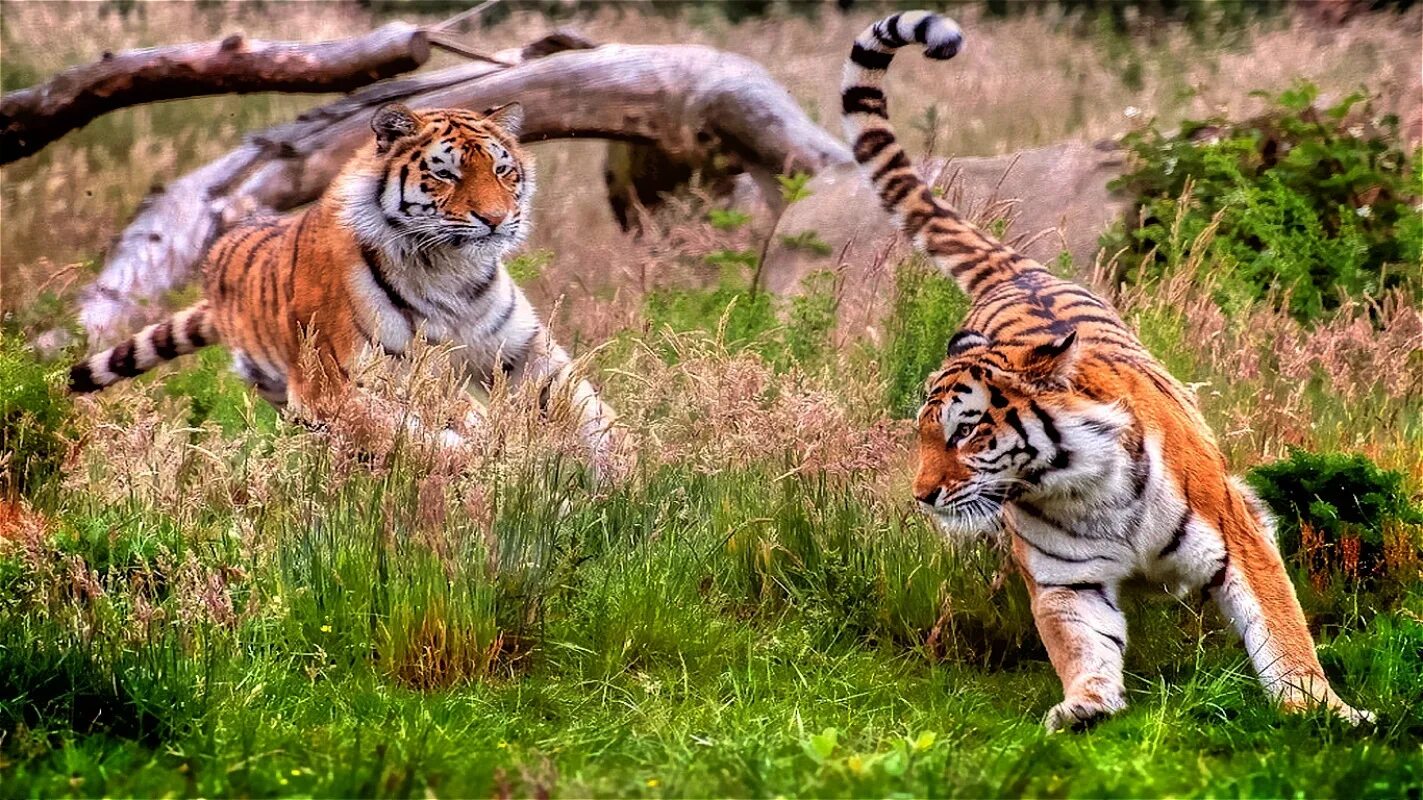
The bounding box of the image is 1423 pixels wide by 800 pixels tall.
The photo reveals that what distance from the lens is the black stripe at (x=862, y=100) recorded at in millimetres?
6289

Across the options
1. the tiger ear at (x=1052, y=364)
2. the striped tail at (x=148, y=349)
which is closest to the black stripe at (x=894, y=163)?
the tiger ear at (x=1052, y=364)

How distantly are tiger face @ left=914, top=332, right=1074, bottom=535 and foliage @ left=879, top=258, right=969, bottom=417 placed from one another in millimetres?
2202

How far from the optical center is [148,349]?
7996mm

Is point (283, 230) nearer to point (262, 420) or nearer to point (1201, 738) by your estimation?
point (262, 420)

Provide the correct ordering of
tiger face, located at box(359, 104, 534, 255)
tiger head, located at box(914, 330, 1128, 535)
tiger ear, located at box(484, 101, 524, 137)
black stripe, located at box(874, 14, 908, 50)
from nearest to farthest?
tiger head, located at box(914, 330, 1128, 535) < black stripe, located at box(874, 14, 908, 50) < tiger face, located at box(359, 104, 534, 255) < tiger ear, located at box(484, 101, 524, 137)

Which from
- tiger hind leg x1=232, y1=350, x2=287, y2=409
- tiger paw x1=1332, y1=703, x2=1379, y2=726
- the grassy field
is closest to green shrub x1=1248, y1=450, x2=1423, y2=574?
the grassy field

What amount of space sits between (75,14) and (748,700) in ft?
31.4

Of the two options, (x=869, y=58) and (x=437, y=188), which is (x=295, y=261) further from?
(x=869, y=58)

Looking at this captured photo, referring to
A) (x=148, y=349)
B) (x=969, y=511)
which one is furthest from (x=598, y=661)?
(x=148, y=349)

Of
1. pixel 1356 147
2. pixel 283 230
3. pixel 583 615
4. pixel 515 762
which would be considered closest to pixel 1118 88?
pixel 1356 147

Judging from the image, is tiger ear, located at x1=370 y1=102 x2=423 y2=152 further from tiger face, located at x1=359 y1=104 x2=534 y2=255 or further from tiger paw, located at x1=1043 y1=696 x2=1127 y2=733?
tiger paw, located at x1=1043 y1=696 x2=1127 y2=733

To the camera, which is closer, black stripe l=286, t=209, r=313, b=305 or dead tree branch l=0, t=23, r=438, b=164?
black stripe l=286, t=209, r=313, b=305

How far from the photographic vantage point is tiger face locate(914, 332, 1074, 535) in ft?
14.2

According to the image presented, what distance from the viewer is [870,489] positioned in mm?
5418
